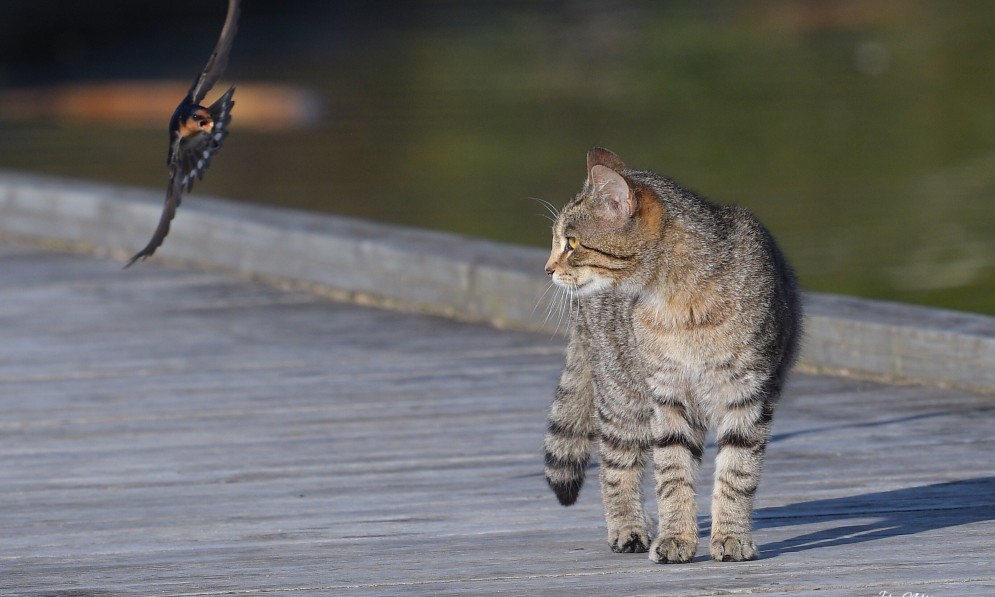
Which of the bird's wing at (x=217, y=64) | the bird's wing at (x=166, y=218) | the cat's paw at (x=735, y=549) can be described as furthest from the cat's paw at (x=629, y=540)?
the bird's wing at (x=217, y=64)

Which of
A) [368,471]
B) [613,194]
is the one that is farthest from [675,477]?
[368,471]

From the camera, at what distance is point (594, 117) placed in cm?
1394

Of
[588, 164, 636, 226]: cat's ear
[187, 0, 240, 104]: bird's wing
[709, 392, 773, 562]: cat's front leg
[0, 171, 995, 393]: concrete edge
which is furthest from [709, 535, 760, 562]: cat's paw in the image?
[187, 0, 240, 104]: bird's wing

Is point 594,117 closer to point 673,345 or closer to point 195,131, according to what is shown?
point 195,131

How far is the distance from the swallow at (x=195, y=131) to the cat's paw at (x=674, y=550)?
4.42 feet

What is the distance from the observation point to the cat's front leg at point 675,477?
11.6ft

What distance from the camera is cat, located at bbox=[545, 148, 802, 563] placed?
11.5 feet

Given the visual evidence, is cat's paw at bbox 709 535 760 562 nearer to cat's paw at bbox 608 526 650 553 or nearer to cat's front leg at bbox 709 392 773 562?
cat's front leg at bbox 709 392 773 562

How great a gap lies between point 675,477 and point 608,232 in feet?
1.88

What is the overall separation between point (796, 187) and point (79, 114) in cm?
831

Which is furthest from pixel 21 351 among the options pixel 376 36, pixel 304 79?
pixel 376 36

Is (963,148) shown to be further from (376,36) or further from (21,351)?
(376,36)

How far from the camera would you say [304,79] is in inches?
699

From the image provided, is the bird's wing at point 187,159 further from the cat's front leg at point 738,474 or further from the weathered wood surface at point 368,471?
the cat's front leg at point 738,474
